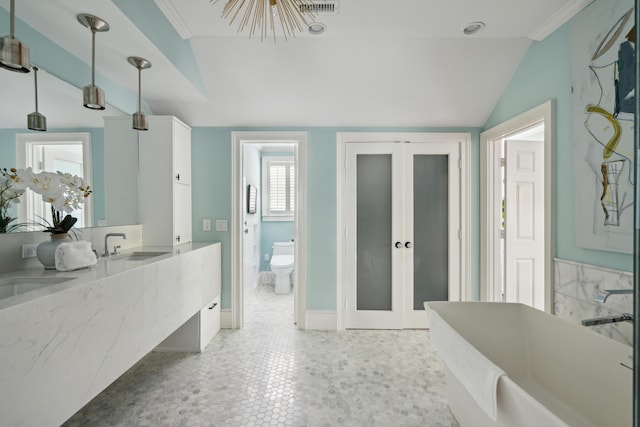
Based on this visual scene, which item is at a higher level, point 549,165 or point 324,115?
point 324,115

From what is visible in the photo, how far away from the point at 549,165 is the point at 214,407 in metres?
2.77

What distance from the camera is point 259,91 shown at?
8.37 ft

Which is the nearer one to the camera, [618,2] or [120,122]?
[618,2]

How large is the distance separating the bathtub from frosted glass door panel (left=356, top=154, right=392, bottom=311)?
3.60 ft

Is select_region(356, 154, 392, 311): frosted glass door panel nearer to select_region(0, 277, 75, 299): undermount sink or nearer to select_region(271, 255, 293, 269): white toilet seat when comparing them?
select_region(271, 255, 293, 269): white toilet seat

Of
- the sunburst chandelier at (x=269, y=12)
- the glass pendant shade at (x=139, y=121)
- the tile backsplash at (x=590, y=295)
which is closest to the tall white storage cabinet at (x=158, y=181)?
the glass pendant shade at (x=139, y=121)

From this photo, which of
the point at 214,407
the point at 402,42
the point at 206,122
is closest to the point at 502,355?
the point at 214,407

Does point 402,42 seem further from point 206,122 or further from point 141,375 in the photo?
point 141,375

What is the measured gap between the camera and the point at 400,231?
293 cm

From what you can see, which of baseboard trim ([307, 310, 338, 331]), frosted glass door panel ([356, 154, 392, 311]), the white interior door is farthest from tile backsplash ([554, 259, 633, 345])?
baseboard trim ([307, 310, 338, 331])

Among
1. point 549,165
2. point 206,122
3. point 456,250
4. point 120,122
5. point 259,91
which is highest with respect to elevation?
point 259,91

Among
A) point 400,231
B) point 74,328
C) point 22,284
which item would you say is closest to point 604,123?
point 400,231

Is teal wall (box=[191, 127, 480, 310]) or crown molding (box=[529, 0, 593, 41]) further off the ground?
crown molding (box=[529, 0, 593, 41])

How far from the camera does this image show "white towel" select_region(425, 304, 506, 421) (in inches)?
42.6
